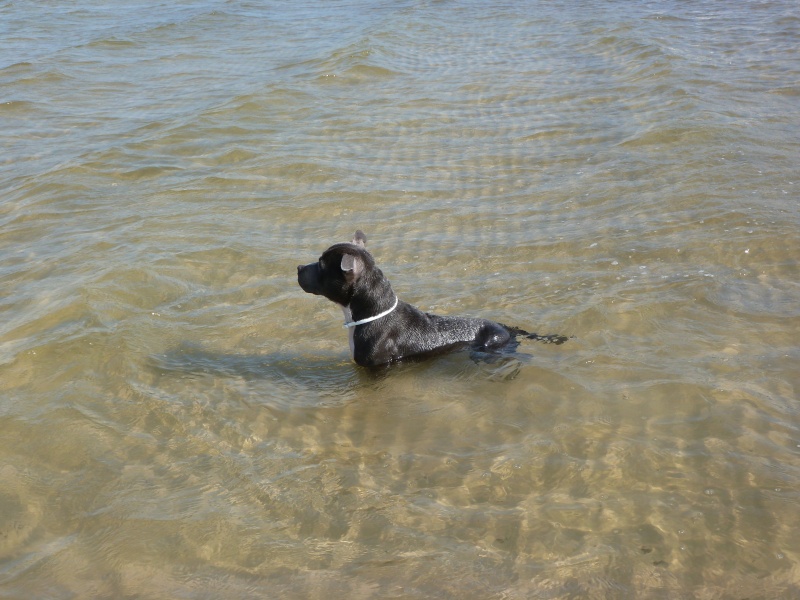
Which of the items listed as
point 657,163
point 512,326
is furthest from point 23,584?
point 657,163

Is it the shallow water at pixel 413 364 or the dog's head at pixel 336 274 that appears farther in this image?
the dog's head at pixel 336 274

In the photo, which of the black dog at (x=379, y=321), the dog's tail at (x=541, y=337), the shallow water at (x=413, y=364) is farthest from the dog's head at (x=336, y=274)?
the dog's tail at (x=541, y=337)

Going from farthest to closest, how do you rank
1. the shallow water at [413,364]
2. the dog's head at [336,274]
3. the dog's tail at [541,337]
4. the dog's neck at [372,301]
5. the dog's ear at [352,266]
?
the dog's tail at [541,337]
the dog's neck at [372,301]
the dog's head at [336,274]
the dog's ear at [352,266]
the shallow water at [413,364]

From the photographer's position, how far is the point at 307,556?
16.6 feet

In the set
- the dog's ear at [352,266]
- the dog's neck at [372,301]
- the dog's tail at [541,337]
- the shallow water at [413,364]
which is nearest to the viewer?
the shallow water at [413,364]

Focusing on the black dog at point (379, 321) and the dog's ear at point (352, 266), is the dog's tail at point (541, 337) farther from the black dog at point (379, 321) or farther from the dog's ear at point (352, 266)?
the dog's ear at point (352, 266)

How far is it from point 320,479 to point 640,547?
7.14ft

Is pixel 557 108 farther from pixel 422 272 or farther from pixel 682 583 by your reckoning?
pixel 682 583

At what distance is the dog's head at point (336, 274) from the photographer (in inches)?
281

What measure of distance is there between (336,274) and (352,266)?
1.40ft

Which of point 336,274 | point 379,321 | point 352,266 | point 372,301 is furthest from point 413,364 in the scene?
point 352,266

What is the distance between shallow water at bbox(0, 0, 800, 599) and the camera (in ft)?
16.9

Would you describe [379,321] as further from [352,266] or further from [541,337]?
[541,337]

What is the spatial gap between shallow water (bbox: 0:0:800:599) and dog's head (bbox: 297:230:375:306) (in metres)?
0.73
